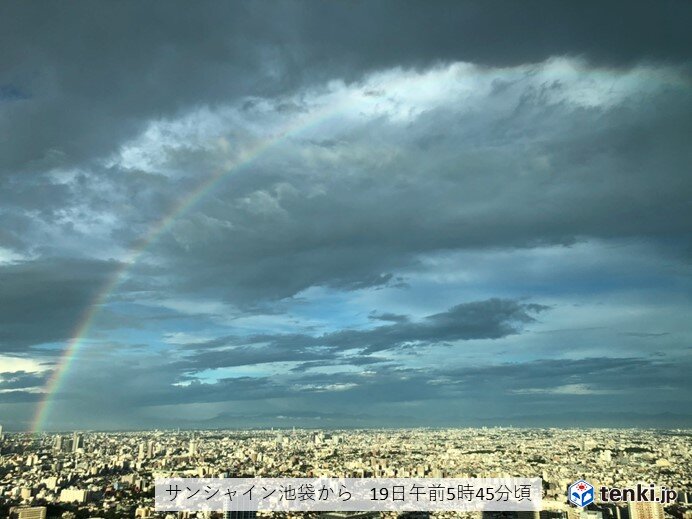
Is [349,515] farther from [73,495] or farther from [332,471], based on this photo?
[73,495]

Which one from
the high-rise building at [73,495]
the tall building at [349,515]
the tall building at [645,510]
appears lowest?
the high-rise building at [73,495]

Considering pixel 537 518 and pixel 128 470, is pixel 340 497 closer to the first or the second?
Result: pixel 537 518

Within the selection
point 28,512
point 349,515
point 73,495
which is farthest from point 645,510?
point 73,495

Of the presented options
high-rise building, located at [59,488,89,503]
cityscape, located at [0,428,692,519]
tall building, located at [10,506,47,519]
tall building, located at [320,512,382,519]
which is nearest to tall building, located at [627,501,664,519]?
cityscape, located at [0,428,692,519]

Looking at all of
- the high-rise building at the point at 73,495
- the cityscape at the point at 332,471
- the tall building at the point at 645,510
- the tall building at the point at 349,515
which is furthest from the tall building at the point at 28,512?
the tall building at the point at 645,510

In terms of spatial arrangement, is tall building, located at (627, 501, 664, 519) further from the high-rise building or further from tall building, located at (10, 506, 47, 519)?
the high-rise building

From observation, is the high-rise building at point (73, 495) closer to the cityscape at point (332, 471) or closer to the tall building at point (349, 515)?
the cityscape at point (332, 471)
